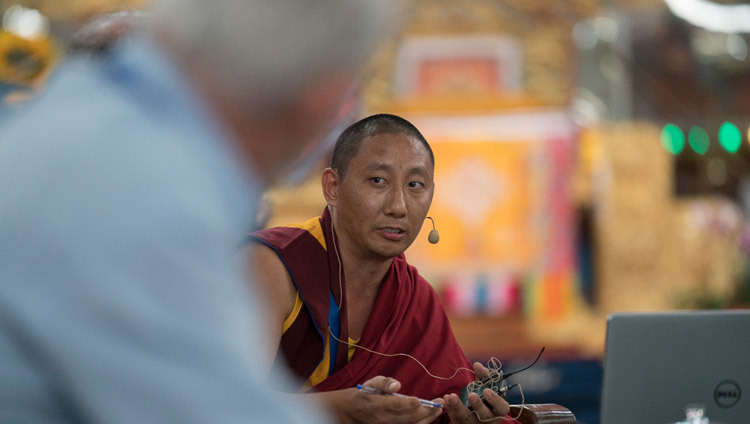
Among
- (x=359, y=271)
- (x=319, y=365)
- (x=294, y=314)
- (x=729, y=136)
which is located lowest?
(x=319, y=365)

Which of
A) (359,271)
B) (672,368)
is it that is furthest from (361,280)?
(672,368)

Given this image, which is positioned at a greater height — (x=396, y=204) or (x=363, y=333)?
(x=396, y=204)

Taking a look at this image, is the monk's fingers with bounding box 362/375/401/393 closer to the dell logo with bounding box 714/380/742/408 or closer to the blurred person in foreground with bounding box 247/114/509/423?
the blurred person in foreground with bounding box 247/114/509/423

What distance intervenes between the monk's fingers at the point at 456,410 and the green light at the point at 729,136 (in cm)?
848

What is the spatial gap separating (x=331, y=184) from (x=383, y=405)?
1.71ft

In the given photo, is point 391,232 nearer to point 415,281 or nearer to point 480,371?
point 415,281

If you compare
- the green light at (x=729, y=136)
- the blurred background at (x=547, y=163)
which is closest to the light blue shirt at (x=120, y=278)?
the blurred background at (x=547, y=163)

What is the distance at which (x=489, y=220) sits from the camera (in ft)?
22.8

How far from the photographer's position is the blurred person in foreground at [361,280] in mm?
1642

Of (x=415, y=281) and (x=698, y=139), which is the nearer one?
(x=415, y=281)

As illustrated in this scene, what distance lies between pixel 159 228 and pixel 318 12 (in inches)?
6.4

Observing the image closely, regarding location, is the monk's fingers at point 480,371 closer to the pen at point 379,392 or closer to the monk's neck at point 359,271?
the pen at point 379,392

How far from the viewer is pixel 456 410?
1528 mm

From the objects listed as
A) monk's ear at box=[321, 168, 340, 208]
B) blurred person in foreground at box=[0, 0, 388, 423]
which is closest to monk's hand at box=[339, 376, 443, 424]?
monk's ear at box=[321, 168, 340, 208]
